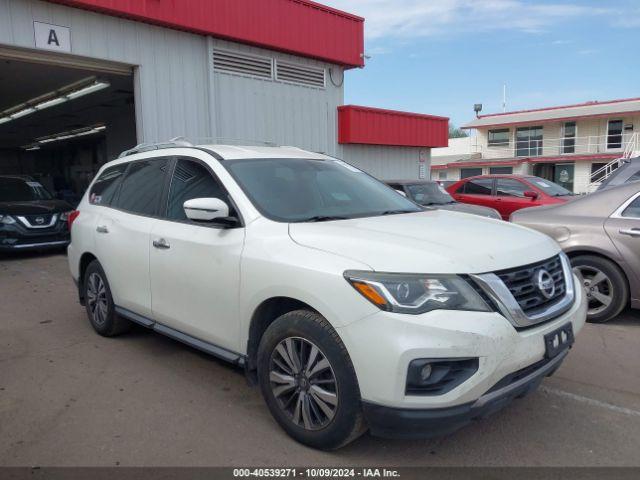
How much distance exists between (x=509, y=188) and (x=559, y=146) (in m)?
26.3

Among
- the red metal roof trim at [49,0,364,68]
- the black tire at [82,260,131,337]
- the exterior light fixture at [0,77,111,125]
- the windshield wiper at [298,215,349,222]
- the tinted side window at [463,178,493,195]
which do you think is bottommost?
the black tire at [82,260,131,337]

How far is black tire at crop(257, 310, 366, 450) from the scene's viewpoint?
2.69 m

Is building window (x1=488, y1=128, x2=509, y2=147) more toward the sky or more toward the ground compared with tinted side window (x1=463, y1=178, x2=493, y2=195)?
more toward the sky

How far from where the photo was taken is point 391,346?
2.50 m

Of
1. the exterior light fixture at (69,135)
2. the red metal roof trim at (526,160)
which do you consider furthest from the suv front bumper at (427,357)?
the red metal roof trim at (526,160)

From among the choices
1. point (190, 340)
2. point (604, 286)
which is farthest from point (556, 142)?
point (190, 340)

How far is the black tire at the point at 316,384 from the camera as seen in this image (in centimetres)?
269

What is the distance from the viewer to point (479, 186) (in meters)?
12.7

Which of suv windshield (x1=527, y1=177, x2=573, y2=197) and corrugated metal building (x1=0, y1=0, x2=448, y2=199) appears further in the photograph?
suv windshield (x1=527, y1=177, x2=573, y2=197)

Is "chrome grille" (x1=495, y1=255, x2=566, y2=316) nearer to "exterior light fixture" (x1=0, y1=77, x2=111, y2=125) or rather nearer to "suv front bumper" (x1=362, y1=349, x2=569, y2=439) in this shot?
"suv front bumper" (x1=362, y1=349, x2=569, y2=439)

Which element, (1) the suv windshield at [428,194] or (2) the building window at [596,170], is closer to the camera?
(1) the suv windshield at [428,194]

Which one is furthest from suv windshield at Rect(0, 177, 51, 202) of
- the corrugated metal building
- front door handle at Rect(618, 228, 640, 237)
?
front door handle at Rect(618, 228, 640, 237)

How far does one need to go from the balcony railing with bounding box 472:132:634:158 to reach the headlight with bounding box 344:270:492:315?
35.0 meters

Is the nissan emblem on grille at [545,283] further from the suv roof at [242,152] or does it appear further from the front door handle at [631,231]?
the front door handle at [631,231]
